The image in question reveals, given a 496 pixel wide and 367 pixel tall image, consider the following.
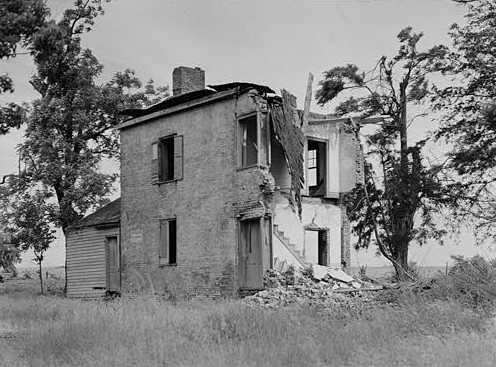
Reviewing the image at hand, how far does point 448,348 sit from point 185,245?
597 inches

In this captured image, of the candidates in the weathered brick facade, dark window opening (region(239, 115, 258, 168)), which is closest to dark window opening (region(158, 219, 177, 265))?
the weathered brick facade

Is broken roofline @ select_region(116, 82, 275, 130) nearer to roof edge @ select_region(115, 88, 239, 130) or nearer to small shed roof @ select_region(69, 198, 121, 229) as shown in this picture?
roof edge @ select_region(115, 88, 239, 130)

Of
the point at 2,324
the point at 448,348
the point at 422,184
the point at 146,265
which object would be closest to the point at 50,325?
the point at 2,324

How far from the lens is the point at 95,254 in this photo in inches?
1196

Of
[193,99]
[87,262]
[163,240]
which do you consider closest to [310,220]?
[163,240]

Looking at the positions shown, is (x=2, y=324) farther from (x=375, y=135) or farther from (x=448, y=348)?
(x=375, y=135)

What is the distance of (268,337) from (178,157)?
45.1 feet

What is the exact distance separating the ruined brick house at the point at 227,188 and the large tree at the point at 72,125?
629 cm

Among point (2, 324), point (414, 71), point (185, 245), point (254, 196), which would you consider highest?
point (414, 71)

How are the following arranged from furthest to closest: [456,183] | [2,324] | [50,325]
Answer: [456,183] → [2,324] → [50,325]

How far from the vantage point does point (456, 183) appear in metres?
30.8

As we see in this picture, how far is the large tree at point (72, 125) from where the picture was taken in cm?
3450

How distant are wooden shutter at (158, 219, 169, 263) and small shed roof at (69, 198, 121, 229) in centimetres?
323

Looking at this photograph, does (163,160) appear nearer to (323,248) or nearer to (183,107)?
(183,107)
